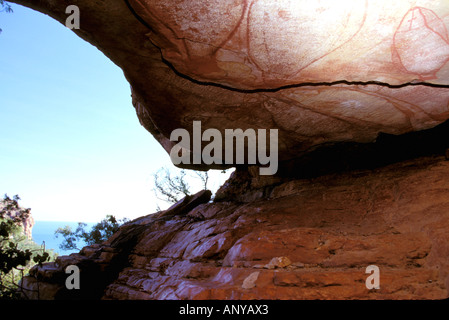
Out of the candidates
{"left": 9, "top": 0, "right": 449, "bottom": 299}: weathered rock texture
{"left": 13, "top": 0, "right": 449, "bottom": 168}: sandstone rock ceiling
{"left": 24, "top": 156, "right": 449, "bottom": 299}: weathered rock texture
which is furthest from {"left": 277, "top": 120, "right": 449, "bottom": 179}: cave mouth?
{"left": 13, "top": 0, "right": 449, "bottom": 168}: sandstone rock ceiling

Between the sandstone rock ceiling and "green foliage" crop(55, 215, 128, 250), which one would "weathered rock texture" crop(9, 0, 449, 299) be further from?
"green foliage" crop(55, 215, 128, 250)

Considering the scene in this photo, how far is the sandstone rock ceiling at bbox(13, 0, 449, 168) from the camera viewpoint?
268 cm

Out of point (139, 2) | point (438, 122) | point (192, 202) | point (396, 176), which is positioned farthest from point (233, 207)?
point (139, 2)

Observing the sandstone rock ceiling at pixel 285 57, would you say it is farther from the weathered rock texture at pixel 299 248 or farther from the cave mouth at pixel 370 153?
the weathered rock texture at pixel 299 248

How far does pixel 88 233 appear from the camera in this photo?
10.4 meters

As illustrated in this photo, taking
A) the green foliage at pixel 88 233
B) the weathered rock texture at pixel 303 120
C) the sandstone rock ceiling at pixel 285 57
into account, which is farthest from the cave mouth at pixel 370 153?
the green foliage at pixel 88 233

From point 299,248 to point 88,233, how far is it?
9884mm

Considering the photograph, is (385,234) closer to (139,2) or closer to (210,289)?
(210,289)

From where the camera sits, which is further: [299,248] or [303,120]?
[303,120]

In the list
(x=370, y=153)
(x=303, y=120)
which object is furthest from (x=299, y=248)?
(x=370, y=153)

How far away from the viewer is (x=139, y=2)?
106 inches

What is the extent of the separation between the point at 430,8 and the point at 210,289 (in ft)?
13.5

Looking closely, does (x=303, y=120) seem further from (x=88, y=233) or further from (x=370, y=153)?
(x=88, y=233)

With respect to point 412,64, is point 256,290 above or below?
below
